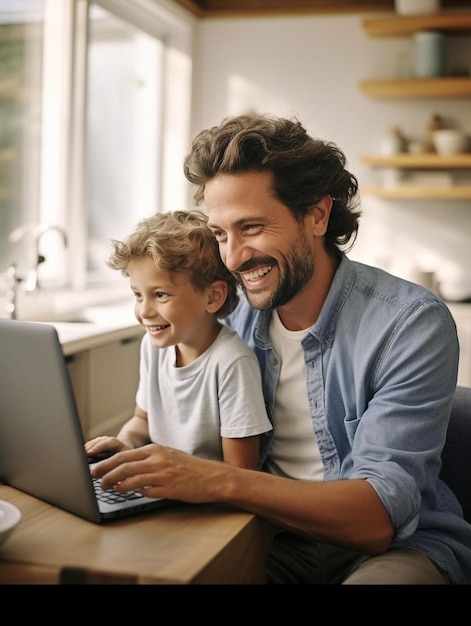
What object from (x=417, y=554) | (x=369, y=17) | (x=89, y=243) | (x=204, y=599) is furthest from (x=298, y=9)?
(x=204, y=599)

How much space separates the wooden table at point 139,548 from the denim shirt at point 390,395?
0.79ft

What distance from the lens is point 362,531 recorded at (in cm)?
118

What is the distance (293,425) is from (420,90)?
10.0 ft

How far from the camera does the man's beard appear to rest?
4.87ft

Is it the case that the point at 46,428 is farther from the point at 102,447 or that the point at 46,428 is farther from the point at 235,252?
the point at 235,252

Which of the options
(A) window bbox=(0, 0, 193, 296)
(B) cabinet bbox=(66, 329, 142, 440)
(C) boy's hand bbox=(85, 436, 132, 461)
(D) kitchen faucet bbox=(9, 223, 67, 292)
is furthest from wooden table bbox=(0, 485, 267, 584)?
(A) window bbox=(0, 0, 193, 296)

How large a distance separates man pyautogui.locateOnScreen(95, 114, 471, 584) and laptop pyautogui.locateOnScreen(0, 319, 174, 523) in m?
0.05

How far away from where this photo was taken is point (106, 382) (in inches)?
112

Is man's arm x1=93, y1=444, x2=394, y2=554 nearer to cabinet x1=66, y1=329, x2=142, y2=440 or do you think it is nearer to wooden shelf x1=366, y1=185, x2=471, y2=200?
cabinet x1=66, y1=329, x2=142, y2=440

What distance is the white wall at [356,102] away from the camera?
433cm

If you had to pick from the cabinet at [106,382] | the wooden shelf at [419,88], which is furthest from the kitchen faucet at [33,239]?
the wooden shelf at [419,88]

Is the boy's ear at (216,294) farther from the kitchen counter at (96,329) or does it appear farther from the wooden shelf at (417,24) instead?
the wooden shelf at (417,24)

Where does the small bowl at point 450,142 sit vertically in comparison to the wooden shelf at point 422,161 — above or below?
above

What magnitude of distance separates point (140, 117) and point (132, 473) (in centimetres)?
362
